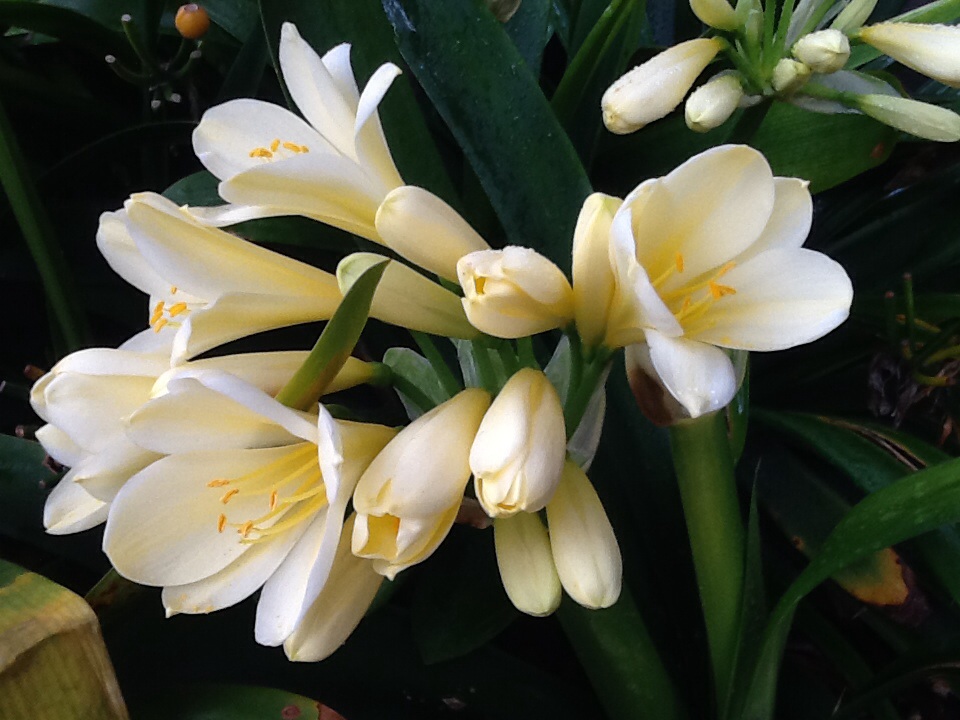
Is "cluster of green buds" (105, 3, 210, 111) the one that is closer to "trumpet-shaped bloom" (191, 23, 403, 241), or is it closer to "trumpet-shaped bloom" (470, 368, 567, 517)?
"trumpet-shaped bloom" (191, 23, 403, 241)

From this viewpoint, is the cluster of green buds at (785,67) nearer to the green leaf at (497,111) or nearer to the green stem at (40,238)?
the green leaf at (497,111)

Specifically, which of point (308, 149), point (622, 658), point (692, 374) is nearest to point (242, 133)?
point (308, 149)

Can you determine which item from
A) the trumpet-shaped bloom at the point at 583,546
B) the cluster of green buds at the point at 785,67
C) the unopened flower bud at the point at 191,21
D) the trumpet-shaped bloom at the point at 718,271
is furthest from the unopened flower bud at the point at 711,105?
the unopened flower bud at the point at 191,21

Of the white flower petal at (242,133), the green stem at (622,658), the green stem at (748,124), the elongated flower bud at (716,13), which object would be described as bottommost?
the green stem at (622,658)

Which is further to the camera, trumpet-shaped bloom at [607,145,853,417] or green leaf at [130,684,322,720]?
green leaf at [130,684,322,720]

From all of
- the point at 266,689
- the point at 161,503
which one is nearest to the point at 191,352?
the point at 161,503

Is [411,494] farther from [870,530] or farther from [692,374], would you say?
[870,530]

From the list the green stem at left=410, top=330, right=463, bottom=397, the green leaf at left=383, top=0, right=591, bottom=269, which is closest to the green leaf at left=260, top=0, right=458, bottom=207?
the green leaf at left=383, top=0, right=591, bottom=269
